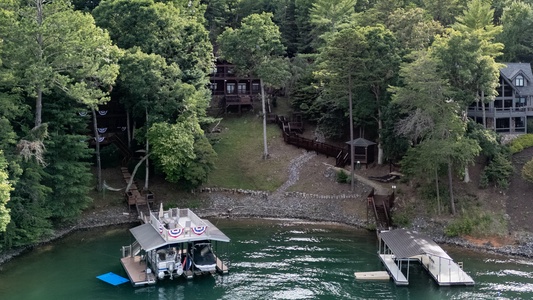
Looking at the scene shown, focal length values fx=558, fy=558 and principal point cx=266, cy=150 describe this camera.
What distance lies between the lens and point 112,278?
2992 cm

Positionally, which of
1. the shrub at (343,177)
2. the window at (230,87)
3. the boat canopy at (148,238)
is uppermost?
the window at (230,87)

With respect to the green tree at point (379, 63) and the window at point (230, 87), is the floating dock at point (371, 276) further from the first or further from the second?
the window at point (230, 87)

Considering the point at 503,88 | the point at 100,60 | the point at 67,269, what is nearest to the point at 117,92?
the point at 100,60

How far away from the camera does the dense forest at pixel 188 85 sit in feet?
111

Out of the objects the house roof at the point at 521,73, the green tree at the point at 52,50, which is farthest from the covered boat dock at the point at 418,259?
the house roof at the point at 521,73

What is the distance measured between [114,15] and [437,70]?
88.5 feet

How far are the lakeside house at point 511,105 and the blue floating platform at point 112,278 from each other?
105 ft

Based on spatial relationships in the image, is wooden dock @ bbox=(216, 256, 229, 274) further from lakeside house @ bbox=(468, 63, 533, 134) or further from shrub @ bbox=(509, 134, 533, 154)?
lakeside house @ bbox=(468, 63, 533, 134)

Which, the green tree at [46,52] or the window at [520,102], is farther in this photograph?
the window at [520,102]

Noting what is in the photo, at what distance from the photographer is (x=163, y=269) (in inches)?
1177

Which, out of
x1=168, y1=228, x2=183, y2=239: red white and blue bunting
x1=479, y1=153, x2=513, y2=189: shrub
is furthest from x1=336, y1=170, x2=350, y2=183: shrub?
x1=168, y1=228, x2=183, y2=239: red white and blue bunting

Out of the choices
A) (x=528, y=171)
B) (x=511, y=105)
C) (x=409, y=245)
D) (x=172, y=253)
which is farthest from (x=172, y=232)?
(x=511, y=105)

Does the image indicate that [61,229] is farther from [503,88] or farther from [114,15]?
[503,88]

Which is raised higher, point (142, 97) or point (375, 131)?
point (142, 97)
